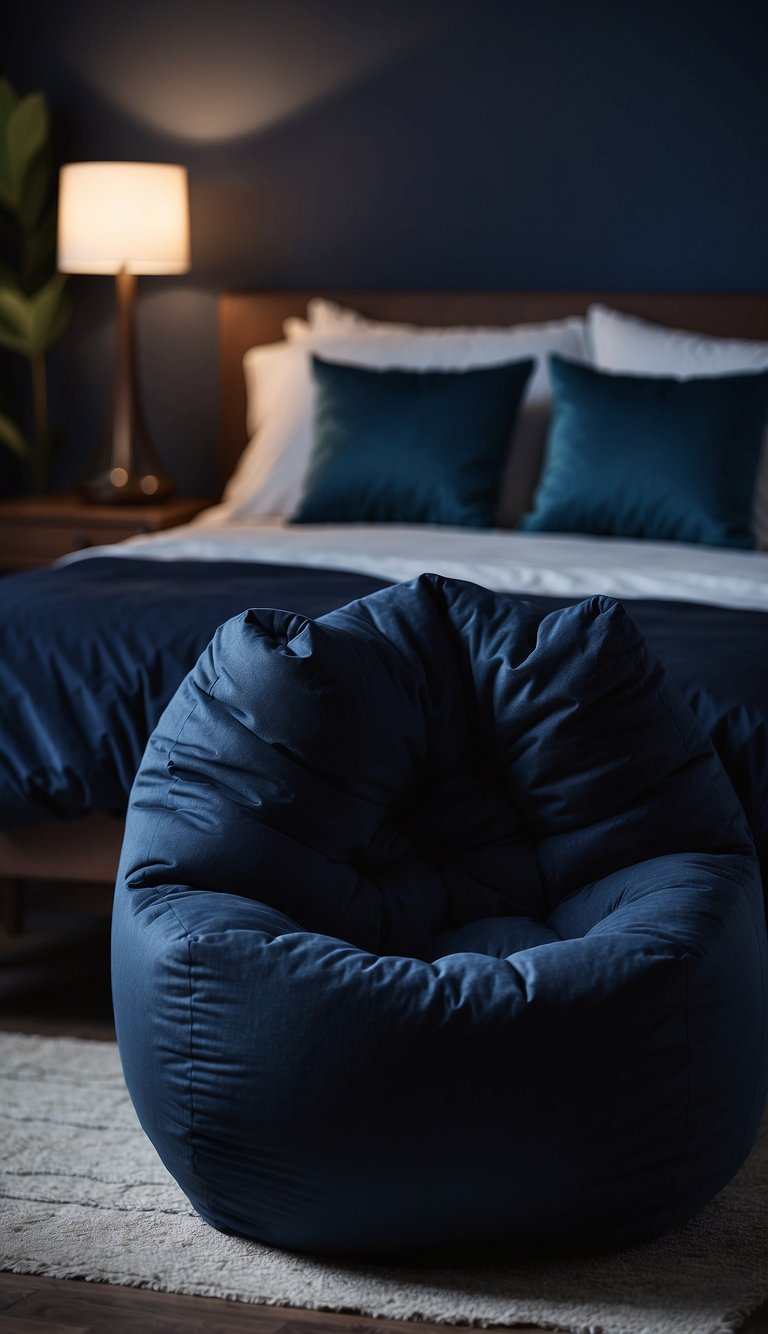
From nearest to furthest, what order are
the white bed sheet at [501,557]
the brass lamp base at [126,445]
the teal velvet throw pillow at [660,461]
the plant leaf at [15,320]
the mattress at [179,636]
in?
the mattress at [179,636] < the white bed sheet at [501,557] < the teal velvet throw pillow at [660,461] < the brass lamp base at [126,445] < the plant leaf at [15,320]

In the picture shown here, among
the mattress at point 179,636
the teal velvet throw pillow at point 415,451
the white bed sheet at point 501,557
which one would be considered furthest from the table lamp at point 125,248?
the mattress at point 179,636

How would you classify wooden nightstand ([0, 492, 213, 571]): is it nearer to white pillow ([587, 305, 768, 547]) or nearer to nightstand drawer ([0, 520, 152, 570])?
nightstand drawer ([0, 520, 152, 570])

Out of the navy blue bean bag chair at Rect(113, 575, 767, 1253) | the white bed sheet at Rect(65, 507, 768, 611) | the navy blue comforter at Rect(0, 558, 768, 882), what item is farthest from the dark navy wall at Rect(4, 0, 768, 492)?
the navy blue bean bag chair at Rect(113, 575, 767, 1253)

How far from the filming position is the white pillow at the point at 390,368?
3719 mm

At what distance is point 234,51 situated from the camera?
4.35m

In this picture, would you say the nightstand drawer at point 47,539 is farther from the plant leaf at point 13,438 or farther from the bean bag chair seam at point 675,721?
the bean bag chair seam at point 675,721

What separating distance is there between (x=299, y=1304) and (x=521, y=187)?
3.36 metres

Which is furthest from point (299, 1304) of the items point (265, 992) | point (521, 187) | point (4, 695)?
point (521, 187)

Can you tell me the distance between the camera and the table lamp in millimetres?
4004

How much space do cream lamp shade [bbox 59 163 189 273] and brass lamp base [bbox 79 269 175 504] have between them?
0.09m

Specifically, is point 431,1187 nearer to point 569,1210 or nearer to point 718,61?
point 569,1210

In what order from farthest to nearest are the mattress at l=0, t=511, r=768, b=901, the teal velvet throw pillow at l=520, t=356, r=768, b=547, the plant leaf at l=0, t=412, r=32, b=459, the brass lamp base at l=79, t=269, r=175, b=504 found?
the plant leaf at l=0, t=412, r=32, b=459
the brass lamp base at l=79, t=269, r=175, b=504
the teal velvet throw pillow at l=520, t=356, r=768, b=547
the mattress at l=0, t=511, r=768, b=901

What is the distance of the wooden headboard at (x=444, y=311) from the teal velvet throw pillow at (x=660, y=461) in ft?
1.90

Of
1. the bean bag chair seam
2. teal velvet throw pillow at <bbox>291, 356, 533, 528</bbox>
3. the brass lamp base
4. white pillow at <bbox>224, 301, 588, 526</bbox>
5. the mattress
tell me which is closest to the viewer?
the bean bag chair seam
